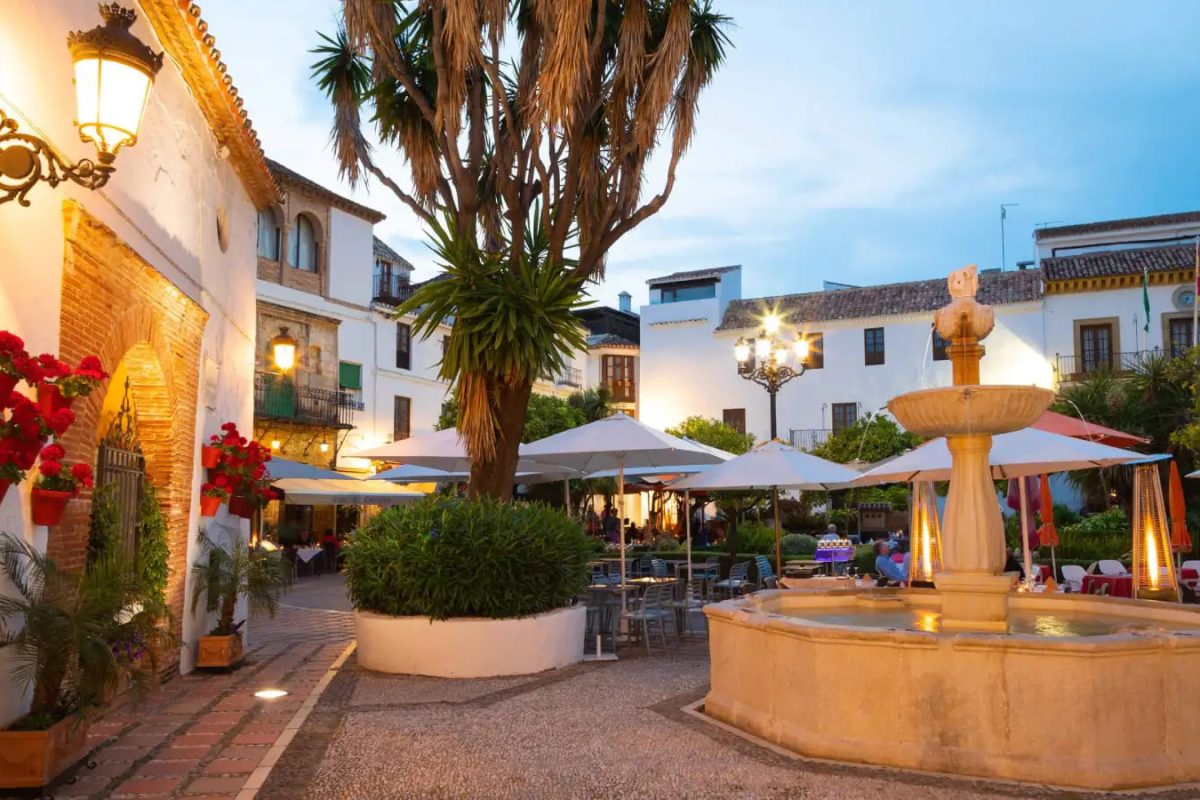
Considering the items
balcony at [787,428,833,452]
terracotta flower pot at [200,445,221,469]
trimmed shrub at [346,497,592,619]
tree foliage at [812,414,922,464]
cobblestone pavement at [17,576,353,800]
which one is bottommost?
cobblestone pavement at [17,576,353,800]

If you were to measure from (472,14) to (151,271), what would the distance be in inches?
171

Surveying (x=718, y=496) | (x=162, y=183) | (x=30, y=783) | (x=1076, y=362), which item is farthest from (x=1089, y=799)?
(x=1076, y=362)

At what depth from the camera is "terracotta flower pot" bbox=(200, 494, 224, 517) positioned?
1041cm

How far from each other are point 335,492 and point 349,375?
1133 cm

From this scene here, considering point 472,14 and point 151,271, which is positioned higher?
A: point 472,14

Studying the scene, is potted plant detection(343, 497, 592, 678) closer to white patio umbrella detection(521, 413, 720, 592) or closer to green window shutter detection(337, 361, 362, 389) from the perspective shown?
white patio umbrella detection(521, 413, 720, 592)

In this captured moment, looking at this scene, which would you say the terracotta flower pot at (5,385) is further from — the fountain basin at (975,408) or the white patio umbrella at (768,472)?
the white patio umbrella at (768,472)

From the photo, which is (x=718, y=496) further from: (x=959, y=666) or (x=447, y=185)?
(x=959, y=666)

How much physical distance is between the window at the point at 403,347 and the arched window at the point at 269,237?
6.14m

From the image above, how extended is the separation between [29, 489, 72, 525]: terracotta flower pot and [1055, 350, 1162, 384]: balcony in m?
33.5

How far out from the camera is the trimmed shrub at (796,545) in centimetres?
2111

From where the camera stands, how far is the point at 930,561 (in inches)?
432

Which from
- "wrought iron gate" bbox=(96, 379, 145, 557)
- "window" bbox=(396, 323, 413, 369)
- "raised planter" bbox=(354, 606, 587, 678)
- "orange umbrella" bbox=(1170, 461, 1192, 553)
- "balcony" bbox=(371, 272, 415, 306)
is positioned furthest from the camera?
"window" bbox=(396, 323, 413, 369)

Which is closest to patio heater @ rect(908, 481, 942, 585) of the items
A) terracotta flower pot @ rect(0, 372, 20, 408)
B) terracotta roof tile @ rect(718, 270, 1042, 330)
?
terracotta flower pot @ rect(0, 372, 20, 408)
